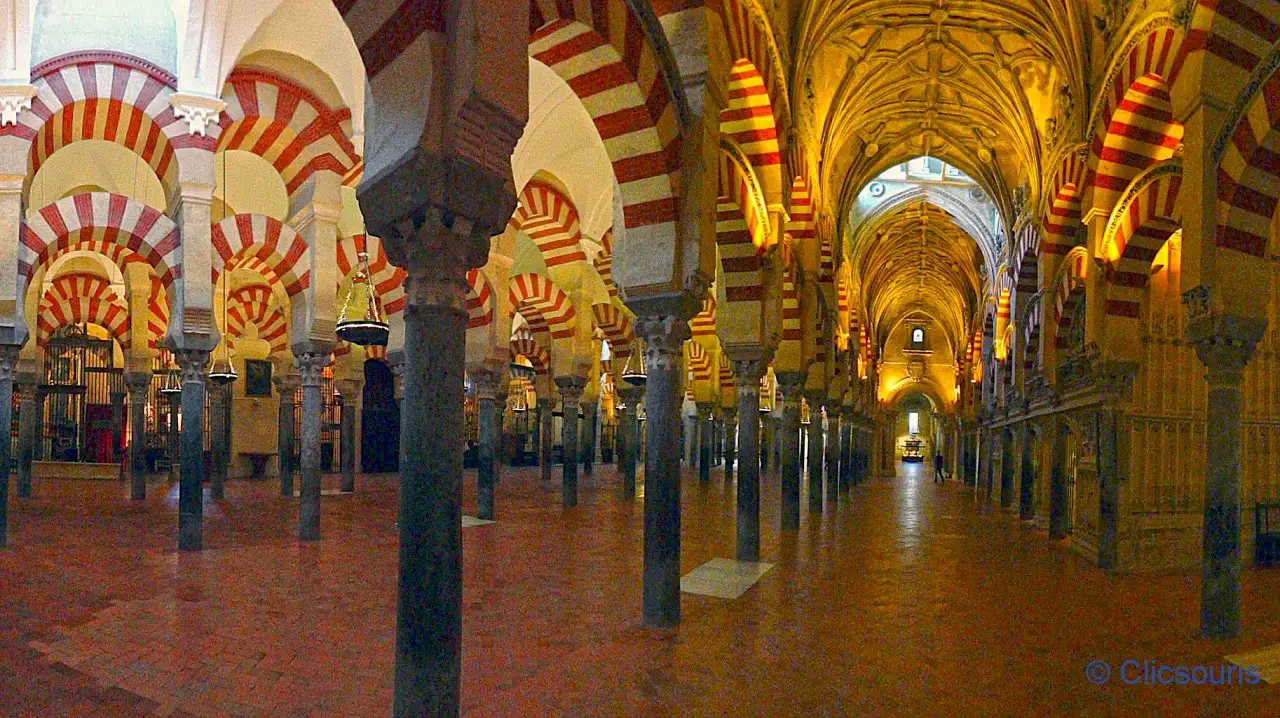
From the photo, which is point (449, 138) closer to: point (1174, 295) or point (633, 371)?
point (1174, 295)

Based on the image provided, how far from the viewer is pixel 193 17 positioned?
7.71 metres

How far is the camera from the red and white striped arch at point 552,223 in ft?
39.3

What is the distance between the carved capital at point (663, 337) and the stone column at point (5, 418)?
19.6 feet

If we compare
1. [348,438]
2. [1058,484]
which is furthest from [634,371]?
[1058,484]

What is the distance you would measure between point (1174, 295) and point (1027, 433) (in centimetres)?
468

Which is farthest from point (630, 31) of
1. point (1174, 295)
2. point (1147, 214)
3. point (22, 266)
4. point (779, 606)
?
point (22, 266)

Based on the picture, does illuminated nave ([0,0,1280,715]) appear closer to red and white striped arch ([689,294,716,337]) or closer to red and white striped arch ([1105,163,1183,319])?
red and white striped arch ([1105,163,1183,319])

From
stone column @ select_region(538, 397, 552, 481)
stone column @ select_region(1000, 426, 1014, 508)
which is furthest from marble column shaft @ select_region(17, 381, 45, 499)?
stone column @ select_region(1000, 426, 1014, 508)

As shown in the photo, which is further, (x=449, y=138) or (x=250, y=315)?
(x=250, y=315)

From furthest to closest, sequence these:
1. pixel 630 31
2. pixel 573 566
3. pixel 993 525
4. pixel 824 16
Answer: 1. pixel 993 525
2. pixel 824 16
3. pixel 573 566
4. pixel 630 31

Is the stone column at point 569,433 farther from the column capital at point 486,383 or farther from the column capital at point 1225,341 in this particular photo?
the column capital at point 1225,341

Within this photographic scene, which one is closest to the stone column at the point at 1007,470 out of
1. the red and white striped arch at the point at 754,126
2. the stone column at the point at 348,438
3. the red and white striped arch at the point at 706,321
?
the red and white striped arch at the point at 706,321

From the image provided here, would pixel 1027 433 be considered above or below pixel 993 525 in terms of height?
above

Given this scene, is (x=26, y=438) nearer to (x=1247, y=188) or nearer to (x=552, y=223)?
(x=552, y=223)
